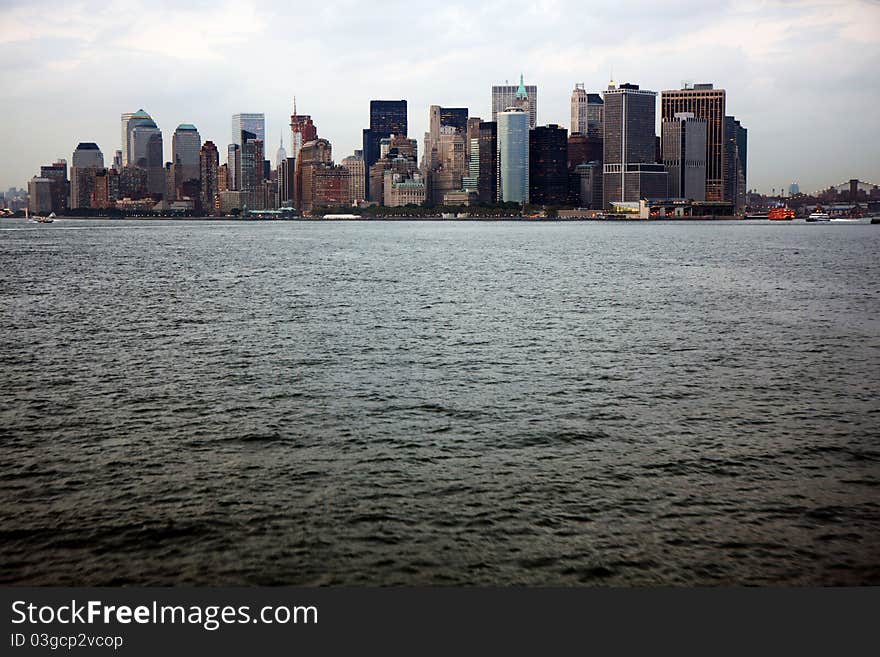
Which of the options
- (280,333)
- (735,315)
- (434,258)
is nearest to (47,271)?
(434,258)

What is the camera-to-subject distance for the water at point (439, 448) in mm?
15445

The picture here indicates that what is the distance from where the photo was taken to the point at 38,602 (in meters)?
13.4

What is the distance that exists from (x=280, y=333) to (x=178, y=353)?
6630 mm

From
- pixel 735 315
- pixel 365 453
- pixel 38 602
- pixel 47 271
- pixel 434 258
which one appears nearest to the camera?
pixel 38 602

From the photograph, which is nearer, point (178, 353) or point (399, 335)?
point (178, 353)

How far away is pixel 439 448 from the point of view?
850 inches

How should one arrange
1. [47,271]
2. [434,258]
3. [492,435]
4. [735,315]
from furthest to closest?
[434,258] < [47,271] < [735,315] < [492,435]

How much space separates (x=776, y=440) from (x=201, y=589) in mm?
14417

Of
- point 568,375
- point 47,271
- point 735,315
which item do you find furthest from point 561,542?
point 47,271

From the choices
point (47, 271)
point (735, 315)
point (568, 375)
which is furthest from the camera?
point (47, 271)

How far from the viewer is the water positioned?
15445 mm

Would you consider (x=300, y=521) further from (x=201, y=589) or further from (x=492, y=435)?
(x=492, y=435)

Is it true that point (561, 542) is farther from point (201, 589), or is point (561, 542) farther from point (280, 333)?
point (280, 333)

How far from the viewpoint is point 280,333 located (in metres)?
40.8
